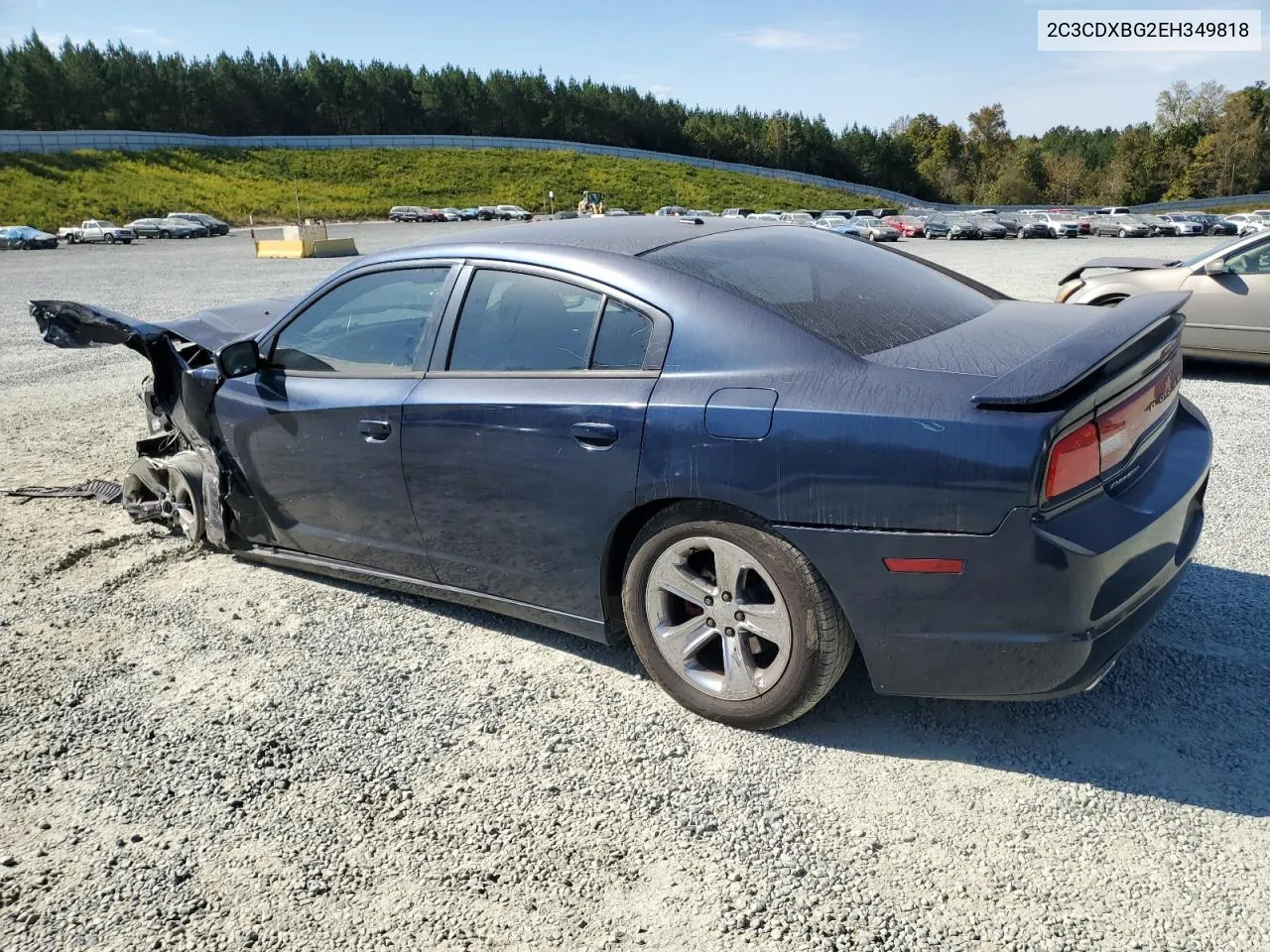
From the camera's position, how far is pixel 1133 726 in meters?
2.97

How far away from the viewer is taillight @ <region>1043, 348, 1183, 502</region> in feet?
8.13

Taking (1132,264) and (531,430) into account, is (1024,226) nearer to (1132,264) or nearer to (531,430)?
(1132,264)

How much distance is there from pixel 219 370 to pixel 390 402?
1.27 metres

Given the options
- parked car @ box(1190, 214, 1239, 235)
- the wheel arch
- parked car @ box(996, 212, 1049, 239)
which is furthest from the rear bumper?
parked car @ box(1190, 214, 1239, 235)

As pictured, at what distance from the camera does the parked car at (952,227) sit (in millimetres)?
44938

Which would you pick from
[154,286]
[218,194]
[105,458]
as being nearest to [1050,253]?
[154,286]

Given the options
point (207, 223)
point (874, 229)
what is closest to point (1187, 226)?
point (874, 229)

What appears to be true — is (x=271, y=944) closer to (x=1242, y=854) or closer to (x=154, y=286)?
(x=1242, y=854)

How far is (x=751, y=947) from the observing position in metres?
2.19

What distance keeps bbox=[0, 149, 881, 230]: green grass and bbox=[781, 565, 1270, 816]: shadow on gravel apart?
2747 inches

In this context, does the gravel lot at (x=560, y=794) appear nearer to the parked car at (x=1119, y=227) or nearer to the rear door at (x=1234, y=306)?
the rear door at (x=1234, y=306)

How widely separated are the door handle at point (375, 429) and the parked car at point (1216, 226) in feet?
175

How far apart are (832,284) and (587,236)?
0.92 metres

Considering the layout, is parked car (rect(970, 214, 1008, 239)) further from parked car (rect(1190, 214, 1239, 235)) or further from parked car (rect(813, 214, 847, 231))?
parked car (rect(1190, 214, 1239, 235))
